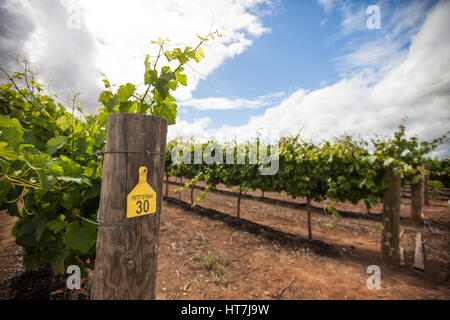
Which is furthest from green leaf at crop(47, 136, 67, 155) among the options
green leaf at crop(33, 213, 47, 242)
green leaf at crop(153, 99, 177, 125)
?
green leaf at crop(153, 99, 177, 125)

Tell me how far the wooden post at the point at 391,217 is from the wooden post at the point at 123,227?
5.09 meters

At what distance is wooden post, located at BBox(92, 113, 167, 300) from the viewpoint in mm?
945

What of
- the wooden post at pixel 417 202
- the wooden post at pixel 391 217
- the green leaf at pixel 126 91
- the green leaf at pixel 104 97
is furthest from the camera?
the wooden post at pixel 417 202

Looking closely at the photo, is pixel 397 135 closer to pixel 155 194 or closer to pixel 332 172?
pixel 332 172

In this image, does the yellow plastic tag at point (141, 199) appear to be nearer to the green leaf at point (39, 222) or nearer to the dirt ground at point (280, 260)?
the green leaf at point (39, 222)

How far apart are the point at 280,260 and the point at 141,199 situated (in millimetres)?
4348

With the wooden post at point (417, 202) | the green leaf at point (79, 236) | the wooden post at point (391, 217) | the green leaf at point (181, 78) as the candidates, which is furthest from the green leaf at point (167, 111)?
the wooden post at point (417, 202)

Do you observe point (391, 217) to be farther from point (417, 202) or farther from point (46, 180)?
point (46, 180)

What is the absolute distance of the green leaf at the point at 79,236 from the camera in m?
1.23

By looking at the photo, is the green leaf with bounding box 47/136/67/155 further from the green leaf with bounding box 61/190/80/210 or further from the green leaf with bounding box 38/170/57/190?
the green leaf with bounding box 38/170/57/190

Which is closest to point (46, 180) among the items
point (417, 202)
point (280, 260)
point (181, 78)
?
point (181, 78)

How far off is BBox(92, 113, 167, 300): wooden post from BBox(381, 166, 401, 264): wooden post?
16.7 ft

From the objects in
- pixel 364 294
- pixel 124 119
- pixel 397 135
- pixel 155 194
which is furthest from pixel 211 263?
pixel 397 135

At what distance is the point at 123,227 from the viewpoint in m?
0.95
